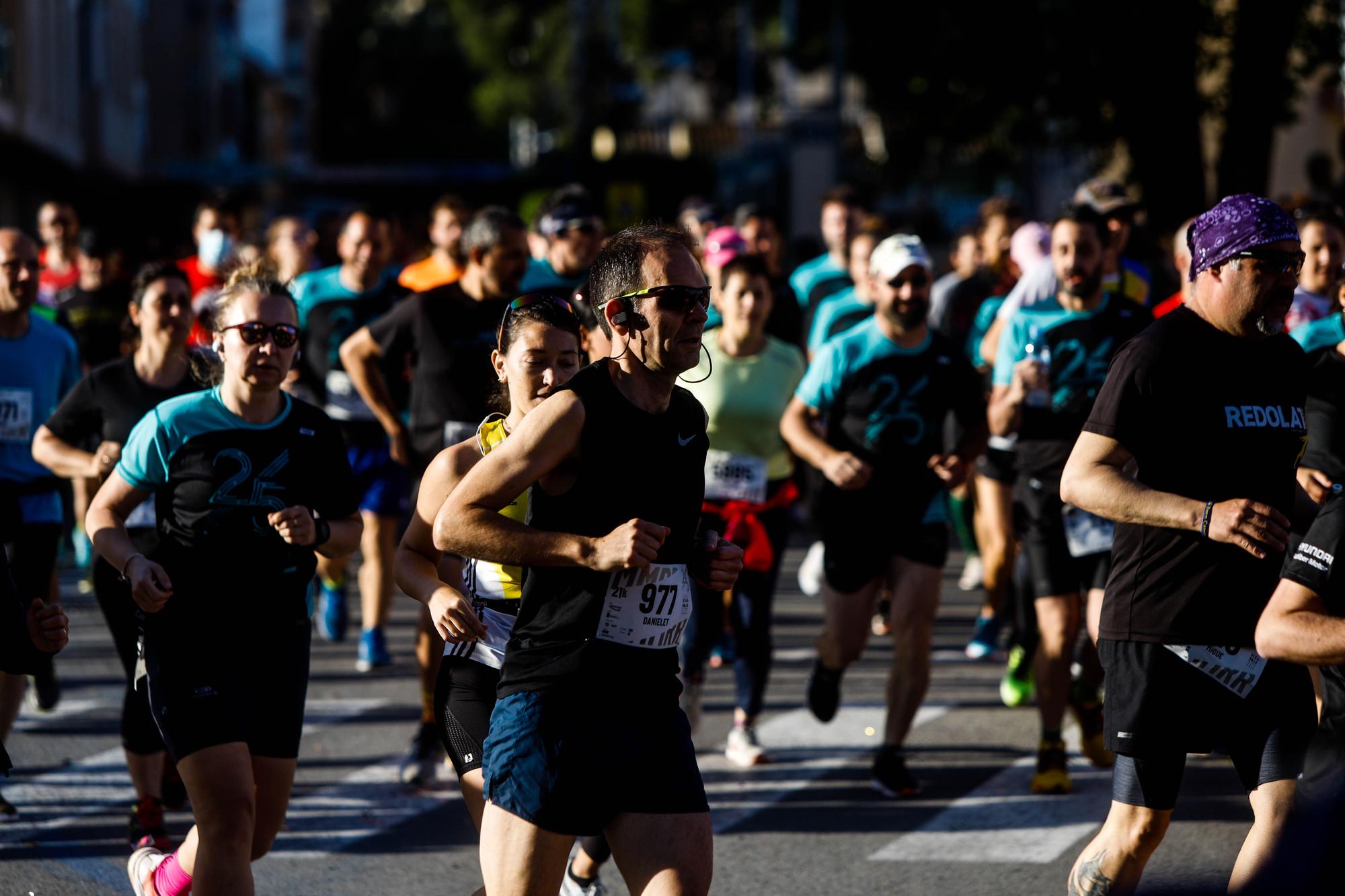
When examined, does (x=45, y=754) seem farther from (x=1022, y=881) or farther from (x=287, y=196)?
(x=287, y=196)

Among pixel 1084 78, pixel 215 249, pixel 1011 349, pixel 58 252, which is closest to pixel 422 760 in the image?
pixel 1011 349

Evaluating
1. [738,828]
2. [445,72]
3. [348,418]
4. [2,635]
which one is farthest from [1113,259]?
[445,72]

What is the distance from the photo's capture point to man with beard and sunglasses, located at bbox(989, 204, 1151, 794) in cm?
732

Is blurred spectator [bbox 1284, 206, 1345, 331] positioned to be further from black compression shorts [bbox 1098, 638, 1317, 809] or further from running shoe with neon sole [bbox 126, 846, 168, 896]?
running shoe with neon sole [bbox 126, 846, 168, 896]

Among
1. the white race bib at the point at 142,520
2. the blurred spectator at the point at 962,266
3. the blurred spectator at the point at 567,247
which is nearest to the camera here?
the white race bib at the point at 142,520

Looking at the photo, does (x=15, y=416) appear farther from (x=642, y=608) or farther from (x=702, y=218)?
(x=702, y=218)

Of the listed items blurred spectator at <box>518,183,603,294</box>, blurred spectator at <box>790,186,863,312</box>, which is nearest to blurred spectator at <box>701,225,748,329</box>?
blurred spectator at <box>518,183,603,294</box>

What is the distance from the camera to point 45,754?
26.6ft

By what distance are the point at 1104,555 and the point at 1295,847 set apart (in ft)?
15.9

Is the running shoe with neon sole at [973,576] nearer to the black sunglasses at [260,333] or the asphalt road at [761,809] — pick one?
the asphalt road at [761,809]

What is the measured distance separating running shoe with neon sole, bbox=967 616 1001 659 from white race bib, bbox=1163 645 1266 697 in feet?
18.0

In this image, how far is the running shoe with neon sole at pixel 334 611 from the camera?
1016 centimetres

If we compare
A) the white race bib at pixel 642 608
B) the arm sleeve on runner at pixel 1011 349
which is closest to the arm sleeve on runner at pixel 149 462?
the white race bib at pixel 642 608

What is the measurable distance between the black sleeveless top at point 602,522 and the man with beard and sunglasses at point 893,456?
3241 millimetres
